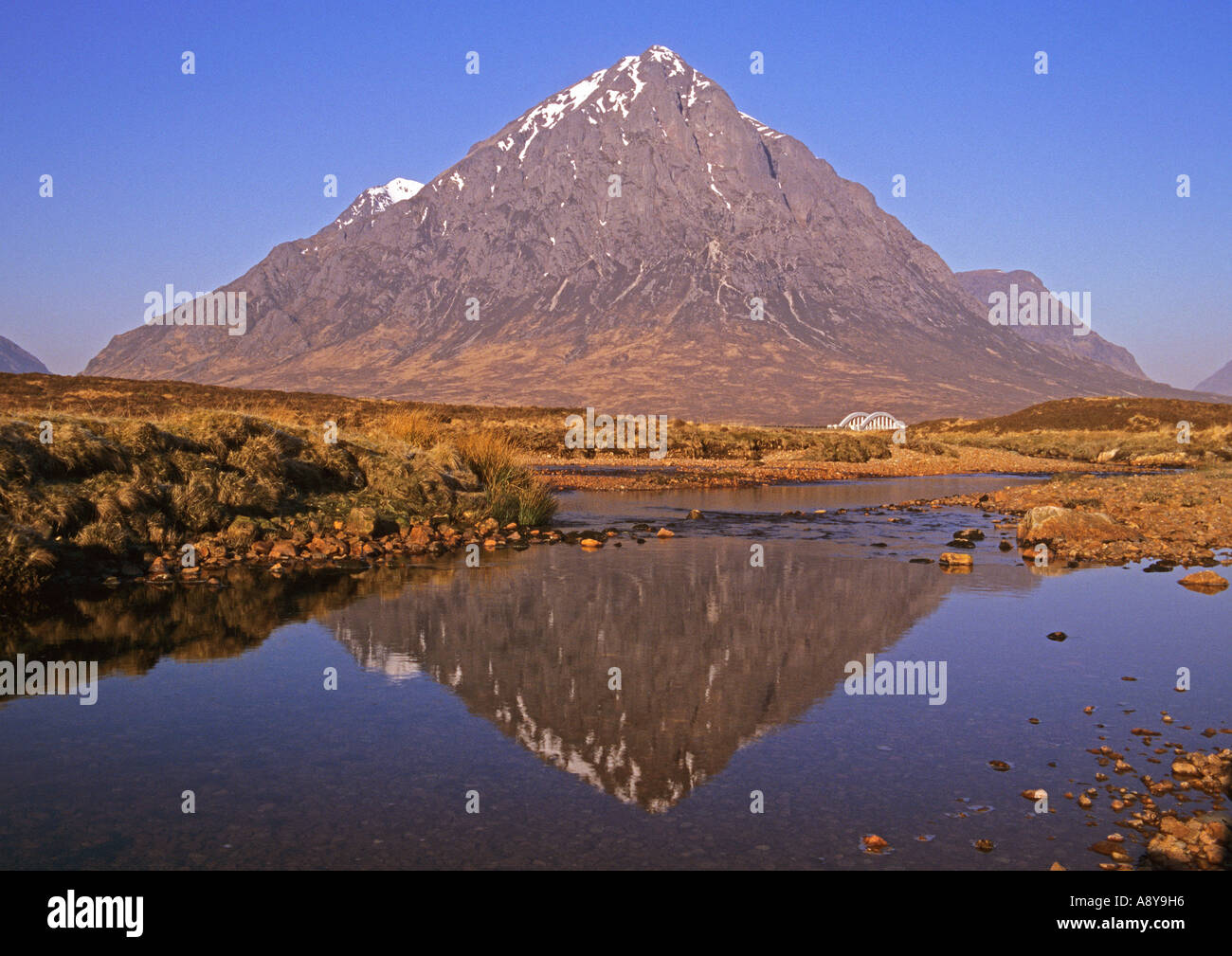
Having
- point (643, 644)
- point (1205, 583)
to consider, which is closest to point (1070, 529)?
point (1205, 583)

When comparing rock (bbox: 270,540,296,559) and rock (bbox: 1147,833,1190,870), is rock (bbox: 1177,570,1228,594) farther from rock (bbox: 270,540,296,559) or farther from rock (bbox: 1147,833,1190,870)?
rock (bbox: 270,540,296,559)

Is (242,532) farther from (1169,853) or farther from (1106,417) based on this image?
(1106,417)

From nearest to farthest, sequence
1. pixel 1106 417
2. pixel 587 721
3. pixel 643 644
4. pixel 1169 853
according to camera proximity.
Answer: pixel 1169 853 → pixel 587 721 → pixel 643 644 → pixel 1106 417

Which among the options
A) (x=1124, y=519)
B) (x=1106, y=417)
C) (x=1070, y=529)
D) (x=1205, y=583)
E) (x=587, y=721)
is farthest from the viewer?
(x=1106, y=417)

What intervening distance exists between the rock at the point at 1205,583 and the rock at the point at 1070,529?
13.9 feet

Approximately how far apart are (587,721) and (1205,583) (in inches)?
470

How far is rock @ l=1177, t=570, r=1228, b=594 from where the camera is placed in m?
15.5

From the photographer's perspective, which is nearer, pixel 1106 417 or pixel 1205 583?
pixel 1205 583

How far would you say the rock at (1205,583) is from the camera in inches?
611

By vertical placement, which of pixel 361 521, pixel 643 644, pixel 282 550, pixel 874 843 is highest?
pixel 361 521

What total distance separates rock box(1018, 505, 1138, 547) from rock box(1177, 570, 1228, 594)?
4224 mm

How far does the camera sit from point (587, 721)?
8.63 metres

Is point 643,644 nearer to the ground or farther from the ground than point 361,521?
nearer to the ground
